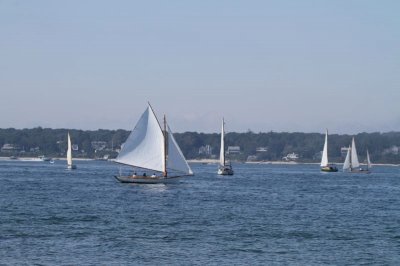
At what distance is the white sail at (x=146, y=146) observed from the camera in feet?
328

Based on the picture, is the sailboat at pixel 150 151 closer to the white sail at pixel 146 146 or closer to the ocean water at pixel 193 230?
the white sail at pixel 146 146

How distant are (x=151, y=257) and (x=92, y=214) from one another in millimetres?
20270

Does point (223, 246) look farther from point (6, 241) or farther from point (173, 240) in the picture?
point (6, 241)

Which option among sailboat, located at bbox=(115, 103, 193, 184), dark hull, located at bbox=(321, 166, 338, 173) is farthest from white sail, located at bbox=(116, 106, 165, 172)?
dark hull, located at bbox=(321, 166, 338, 173)

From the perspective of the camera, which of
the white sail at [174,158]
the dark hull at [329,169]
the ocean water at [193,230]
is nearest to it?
the ocean water at [193,230]

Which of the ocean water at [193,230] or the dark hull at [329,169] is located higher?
the dark hull at [329,169]

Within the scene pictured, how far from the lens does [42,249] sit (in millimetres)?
43844

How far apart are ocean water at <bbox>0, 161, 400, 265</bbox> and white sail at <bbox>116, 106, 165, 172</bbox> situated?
14.9m

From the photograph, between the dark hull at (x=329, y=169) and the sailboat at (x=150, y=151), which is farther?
the dark hull at (x=329, y=169)

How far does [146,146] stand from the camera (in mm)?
100562

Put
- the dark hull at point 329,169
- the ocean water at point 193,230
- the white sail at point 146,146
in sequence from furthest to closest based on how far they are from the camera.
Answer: the dark hull at point 329,169
the white sail at point 146,146
the ocean water at point 193,230

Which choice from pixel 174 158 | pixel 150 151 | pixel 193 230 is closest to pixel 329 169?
pixel 174 158

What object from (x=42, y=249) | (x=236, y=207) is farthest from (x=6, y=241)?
(x=236, y=207)

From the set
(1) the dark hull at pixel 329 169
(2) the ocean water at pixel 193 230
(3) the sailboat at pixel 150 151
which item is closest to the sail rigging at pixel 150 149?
(3) the sailboat at pixel 150 151
